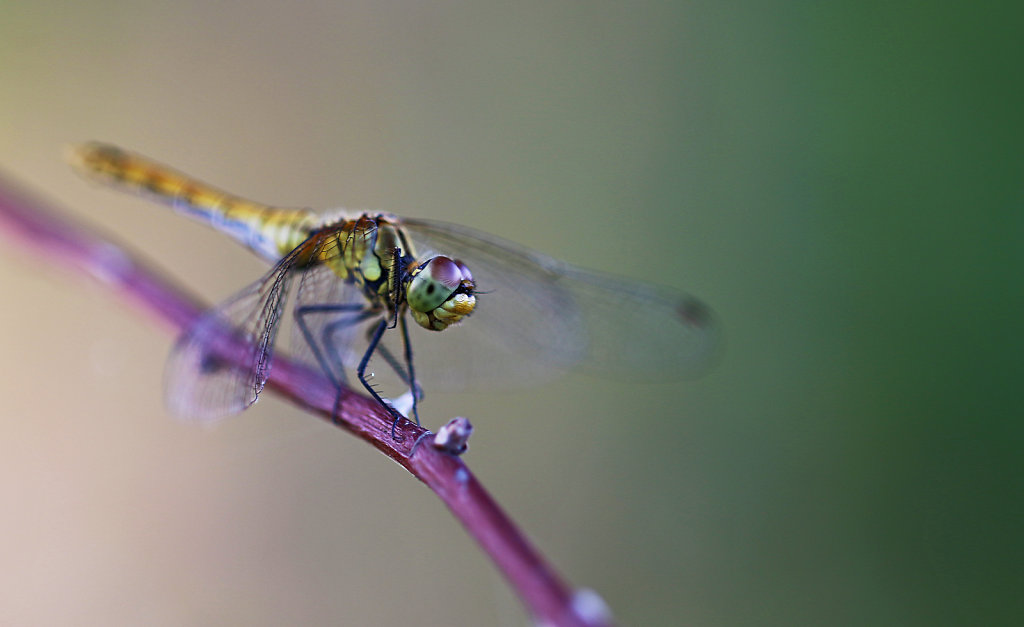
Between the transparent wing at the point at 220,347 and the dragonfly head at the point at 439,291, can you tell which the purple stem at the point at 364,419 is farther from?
the dragonfly head at the point at 439,291

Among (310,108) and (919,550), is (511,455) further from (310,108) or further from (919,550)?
(310,108)

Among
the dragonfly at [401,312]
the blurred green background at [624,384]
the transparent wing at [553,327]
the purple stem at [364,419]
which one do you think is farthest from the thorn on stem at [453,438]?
the blurred green background at [624,384]

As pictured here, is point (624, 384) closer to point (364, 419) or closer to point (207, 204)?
point (207, 204)

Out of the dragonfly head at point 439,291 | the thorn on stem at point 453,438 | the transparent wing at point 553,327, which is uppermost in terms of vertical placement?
the transparent wing at point 553,327

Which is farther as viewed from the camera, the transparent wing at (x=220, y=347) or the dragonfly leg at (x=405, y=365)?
the dragonfly leg at (x=405, y=365)

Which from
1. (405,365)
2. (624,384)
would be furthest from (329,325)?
(624,384)

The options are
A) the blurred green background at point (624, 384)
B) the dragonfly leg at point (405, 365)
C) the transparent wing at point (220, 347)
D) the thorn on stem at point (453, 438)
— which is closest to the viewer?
the thorn on stem at point (453, 438)

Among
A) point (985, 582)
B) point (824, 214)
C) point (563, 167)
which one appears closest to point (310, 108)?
point (563, 167)
